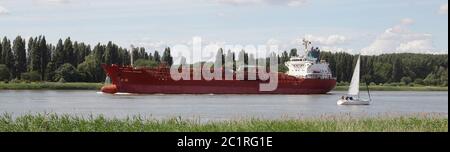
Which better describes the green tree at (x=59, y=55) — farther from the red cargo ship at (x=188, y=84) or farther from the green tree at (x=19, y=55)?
the red cargo ship at (x=188, y=84)

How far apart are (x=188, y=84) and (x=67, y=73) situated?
18.4 meters

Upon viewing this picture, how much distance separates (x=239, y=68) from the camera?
75.1m

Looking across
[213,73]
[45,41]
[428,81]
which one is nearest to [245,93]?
[213,73]

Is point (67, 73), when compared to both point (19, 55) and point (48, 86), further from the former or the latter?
point (19, 55)

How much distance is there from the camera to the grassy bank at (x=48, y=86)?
2896 inches

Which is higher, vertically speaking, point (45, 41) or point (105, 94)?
point (45, 41)

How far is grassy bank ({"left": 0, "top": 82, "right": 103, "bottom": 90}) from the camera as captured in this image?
73.6 metres

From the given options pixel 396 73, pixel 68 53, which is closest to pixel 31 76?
pixel 68 53

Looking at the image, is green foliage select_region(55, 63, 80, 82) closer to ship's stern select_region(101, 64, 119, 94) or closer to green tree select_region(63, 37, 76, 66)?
green tree select_region(63, 37, 76, 66)

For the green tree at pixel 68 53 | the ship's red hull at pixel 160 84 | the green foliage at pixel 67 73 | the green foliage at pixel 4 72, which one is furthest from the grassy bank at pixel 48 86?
the ship's red hull at pixel 160 84

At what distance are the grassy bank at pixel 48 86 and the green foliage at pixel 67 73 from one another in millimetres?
943
